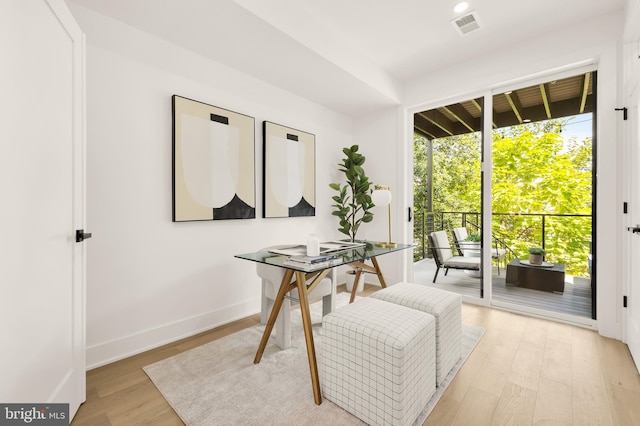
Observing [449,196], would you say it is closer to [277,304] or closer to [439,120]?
[439,120]

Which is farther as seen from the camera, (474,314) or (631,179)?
(474,314)

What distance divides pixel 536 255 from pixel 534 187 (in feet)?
2.27

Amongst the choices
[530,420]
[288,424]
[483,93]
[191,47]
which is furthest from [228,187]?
[483,93]

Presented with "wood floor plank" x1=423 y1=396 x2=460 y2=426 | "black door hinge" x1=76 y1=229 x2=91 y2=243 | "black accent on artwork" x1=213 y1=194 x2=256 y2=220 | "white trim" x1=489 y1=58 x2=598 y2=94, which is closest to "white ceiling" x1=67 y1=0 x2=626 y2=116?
"white trim" x1=489 y1=58 x2=598 y2=94

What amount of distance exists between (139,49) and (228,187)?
1.22 meters

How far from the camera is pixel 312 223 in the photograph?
369cm

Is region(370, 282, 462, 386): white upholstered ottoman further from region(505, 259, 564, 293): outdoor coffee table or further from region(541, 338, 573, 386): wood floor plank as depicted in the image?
region(505, 259, 564, 293): outdoor coffee table

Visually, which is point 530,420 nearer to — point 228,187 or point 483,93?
point 228,187

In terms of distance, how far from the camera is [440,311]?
1.74 meters

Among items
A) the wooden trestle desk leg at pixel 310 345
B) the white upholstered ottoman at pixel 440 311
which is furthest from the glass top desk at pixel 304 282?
the white upholstered ottoman at pixel 440 311

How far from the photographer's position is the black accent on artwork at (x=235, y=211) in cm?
263

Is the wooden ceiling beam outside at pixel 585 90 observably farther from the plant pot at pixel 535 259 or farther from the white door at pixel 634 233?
the plant pot at pixel 535 259

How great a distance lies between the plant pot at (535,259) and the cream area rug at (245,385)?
124 cm

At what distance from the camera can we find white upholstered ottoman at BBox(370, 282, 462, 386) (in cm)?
172
